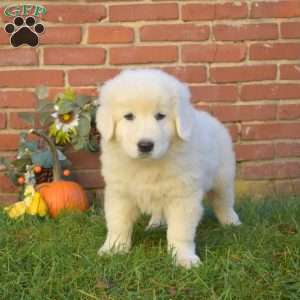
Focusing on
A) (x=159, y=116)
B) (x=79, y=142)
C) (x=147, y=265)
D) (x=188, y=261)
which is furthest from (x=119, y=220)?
(x=79, y=142)

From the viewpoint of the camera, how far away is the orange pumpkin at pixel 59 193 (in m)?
4.24

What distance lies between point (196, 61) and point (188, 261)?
6.41 feet

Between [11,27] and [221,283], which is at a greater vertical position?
[11,27]

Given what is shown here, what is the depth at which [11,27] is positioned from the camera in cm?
446

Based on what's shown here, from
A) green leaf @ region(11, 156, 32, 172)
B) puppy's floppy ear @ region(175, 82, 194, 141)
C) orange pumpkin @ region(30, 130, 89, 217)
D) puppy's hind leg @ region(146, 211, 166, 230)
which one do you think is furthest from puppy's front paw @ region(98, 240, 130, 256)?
green leaf @ region(11, 156, 32, 172)

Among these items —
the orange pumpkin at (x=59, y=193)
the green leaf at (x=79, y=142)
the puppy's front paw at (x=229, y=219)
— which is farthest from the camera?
the green leaf at (x=79, y=142)

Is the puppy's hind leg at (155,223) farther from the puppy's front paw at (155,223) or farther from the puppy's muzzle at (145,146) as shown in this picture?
the puppy's muzzle at (145,146)

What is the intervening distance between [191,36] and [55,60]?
108 centimetres

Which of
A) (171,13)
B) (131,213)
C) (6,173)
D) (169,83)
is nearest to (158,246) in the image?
(131,213)

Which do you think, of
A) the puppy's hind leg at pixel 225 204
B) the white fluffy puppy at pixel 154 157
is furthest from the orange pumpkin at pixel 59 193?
the puppy's hind leg at pixel 225 204

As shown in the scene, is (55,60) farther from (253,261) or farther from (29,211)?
(253,261)

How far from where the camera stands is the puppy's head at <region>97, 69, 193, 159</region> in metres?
2.98

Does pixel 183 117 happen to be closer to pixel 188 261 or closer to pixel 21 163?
pixel 188 261

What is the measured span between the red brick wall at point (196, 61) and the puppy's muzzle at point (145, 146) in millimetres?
1735
